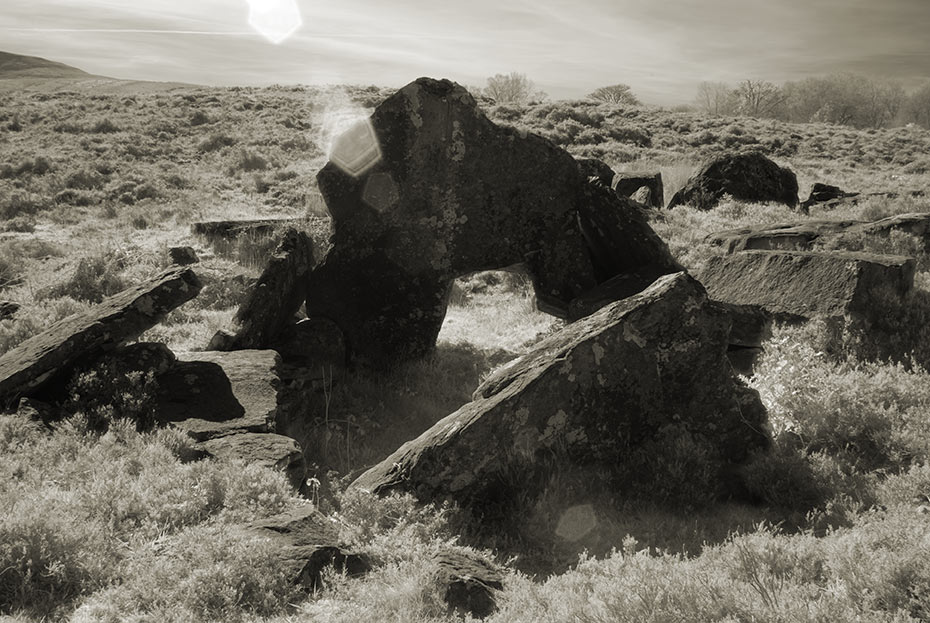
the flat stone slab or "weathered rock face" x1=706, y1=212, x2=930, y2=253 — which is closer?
"weathered rock face" x1=706, y1=212, x2=930, y2=253

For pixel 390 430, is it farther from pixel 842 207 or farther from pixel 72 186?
pixel 72 186

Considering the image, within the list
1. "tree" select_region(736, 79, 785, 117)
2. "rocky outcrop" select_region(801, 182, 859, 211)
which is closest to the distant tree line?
"tree" select_region(736, 79, 785, 117)

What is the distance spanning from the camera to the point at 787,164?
90.4ft

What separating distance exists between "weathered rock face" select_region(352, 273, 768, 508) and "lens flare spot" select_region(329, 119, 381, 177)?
3.90m

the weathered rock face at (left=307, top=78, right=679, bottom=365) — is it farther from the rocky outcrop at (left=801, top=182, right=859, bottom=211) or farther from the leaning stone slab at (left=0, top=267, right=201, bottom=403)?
the rocky outcrop at (left=801, top=182, right=859, bottom=211)

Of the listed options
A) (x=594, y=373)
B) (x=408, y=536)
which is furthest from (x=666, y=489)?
(x=408, y=536)

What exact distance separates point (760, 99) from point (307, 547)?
88.0 meters

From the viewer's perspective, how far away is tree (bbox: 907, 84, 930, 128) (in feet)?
236

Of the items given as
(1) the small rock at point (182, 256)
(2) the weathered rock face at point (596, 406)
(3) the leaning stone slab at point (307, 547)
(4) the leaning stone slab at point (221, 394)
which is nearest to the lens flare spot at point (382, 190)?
(4) the leaning stone slab at point (221, 394)

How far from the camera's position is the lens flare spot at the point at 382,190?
28.5 ft

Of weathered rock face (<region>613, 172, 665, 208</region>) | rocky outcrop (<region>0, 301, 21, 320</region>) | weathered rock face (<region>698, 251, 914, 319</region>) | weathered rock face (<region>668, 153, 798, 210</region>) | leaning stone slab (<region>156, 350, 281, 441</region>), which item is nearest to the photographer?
leaning stone slab (<region>156, 350, 281, 441</region>)

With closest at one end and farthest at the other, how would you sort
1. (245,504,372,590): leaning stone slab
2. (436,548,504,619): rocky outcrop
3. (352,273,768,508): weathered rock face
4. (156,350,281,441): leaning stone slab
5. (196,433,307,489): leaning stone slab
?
1. (436,548,504,619): rocky outcrop
2. (245,504,372,590): leaning stone slab
3. (352,273,768,508): weathered rock face
4. (196,433,307,489): leaning stone slab
5. (156,350,281,441): leaning stone slab

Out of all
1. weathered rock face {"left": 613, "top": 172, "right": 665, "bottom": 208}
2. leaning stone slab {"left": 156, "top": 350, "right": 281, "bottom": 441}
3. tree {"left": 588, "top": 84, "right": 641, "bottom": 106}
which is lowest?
leaning stone slab {"left": 156, "top": 350, "right": 281, "bottom": 441}

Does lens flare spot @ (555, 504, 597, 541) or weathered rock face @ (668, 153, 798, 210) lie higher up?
weathered rock face @ (668, 153, 798, 210)
